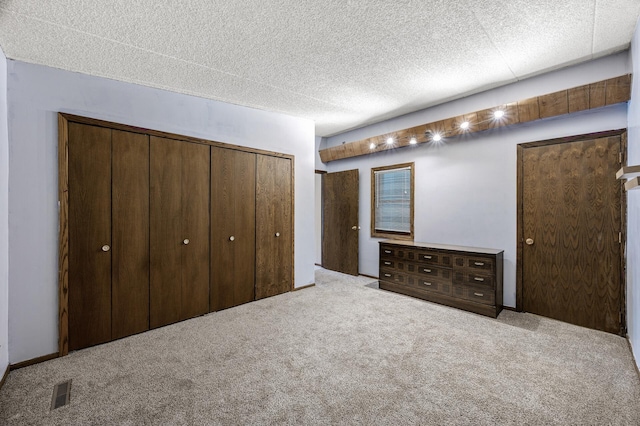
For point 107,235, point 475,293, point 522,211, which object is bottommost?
point 475,293

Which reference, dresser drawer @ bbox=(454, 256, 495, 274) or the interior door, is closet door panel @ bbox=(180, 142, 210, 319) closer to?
the interior door

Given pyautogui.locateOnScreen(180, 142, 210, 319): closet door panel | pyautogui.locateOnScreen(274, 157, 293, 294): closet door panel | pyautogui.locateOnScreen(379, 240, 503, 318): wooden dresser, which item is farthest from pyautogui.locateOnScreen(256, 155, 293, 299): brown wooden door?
pyautogui.locateOnScreen(379, 240, 503, 318): wooden dresser

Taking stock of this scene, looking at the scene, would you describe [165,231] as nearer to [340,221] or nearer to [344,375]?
[344,375]

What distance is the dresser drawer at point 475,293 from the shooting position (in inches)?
132

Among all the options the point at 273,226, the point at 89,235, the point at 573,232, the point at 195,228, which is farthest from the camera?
the point at 273,226

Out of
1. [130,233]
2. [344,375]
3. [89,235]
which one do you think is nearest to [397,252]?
[344,375]

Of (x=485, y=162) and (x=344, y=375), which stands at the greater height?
(x=485, y=162)

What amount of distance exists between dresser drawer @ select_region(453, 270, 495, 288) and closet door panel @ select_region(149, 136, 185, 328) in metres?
3.39

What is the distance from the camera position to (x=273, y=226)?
4207 millimetres

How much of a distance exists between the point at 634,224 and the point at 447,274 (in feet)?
5.85

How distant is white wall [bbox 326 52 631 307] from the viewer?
9.99 feet

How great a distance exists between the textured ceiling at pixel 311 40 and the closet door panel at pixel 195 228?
82cm

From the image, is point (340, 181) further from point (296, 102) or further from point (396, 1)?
point (396, 1)

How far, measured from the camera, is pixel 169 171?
3.20 meters
